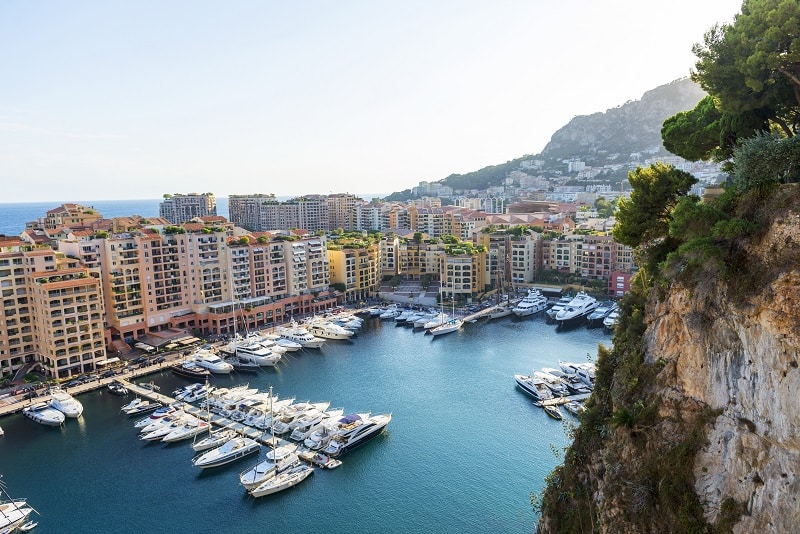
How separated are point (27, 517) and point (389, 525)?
47.8ft

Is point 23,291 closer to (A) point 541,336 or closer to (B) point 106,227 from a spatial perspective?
(B) point 106,227

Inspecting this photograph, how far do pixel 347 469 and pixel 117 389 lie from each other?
17.9m

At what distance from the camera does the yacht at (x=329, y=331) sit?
4875 cm

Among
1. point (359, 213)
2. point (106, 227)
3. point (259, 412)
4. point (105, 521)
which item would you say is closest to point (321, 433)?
point (259, 412)

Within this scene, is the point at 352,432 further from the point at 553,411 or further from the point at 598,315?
the point at 598,315

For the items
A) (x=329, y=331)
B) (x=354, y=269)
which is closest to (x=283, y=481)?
(x=329, y=331)

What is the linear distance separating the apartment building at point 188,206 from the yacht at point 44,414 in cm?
8693

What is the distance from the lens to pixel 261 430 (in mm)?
29969

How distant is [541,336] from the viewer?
48094 millimetres

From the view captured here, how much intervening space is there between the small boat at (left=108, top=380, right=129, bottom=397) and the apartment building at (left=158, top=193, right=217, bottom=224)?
8375 cm

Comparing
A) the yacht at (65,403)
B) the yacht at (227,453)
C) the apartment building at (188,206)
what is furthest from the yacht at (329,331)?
the apartment building at (188,206)

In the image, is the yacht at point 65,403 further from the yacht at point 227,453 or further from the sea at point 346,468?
the yacht at point 227,453

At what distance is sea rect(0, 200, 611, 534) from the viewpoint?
2269 cm

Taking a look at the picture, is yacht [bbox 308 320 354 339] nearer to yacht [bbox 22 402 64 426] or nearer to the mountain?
yacht [bbox 22 402 64 426]
